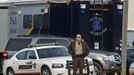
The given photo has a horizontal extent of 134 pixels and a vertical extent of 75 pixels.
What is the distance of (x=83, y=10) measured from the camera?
2309cm

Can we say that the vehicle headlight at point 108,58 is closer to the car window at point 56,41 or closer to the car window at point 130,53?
the car window at point 130,53

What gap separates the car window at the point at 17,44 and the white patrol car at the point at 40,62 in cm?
127

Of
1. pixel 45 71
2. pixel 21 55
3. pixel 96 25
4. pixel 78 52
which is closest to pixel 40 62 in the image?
pixel 45 71

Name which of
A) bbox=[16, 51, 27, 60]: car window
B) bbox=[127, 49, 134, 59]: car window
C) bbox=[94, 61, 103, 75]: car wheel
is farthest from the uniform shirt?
bbox=[127, 49, 134, 59]: car window

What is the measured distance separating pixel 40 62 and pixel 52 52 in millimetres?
854

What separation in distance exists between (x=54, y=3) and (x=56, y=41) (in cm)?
167

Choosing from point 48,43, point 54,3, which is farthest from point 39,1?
point 48,43

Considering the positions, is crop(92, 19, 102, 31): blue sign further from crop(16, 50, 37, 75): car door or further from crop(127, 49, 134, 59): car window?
crop(16, 50, 37, 75): car door

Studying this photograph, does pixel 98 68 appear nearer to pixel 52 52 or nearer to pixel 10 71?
pixel 52 52

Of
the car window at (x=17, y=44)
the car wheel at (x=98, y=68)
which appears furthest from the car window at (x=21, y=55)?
the car wheel at (x=98, y=68)

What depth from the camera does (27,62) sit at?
21.0 metres

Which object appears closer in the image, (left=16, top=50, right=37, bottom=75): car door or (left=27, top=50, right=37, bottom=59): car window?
(left=16, top=50, right=37, bottom=75): car door

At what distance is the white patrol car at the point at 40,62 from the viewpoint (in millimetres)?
19641

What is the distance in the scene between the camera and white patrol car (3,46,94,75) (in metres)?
19.6
